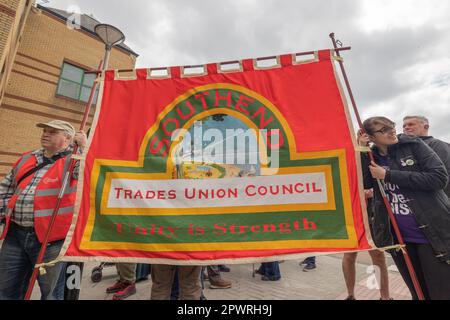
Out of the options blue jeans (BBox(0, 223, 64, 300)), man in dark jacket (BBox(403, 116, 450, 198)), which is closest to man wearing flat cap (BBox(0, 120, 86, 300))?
blue jeans (BBox(0, 223, 64, 300))

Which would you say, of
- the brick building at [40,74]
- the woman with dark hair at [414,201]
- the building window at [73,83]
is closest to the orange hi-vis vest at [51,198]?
the woman with dark hair at [414,201]

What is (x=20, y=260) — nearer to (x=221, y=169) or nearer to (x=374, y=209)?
(x=221, y=169)

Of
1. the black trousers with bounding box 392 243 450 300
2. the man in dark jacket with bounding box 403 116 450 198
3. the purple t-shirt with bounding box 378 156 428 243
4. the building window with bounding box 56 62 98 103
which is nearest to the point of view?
the black trousers with bounding box 392 243 450 300

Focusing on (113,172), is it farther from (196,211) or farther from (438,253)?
(438,253)

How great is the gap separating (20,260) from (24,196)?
22.0 inches

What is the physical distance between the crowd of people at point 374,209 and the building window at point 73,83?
900 cm

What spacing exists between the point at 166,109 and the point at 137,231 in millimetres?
1117

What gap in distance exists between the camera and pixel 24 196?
79.8 inches

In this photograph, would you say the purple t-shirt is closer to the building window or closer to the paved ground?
the paved ground

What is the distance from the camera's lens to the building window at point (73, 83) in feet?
32.6

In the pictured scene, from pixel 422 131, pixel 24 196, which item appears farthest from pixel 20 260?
pixel 422 131

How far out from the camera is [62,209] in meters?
2.02

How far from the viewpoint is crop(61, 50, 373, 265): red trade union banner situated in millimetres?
1791
